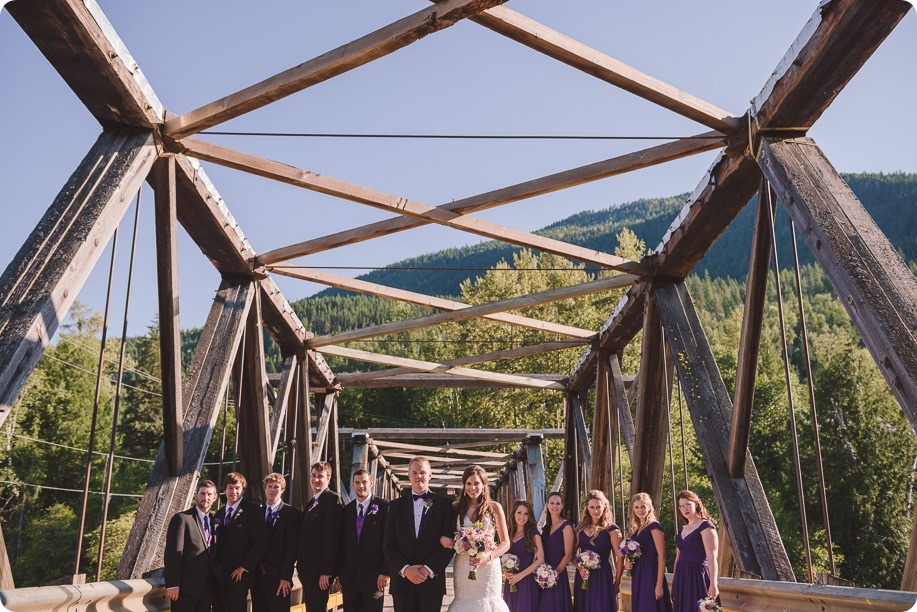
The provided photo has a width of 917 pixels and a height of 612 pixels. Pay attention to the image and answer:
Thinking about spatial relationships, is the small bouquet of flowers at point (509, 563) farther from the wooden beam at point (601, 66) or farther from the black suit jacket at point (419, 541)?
the wooden beam at point (601, 66)

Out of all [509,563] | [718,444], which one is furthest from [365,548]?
[718,444]

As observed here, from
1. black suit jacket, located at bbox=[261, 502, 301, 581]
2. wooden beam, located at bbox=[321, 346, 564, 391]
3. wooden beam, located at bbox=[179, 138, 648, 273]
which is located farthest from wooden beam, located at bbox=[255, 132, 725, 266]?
wooden beam, located at bbox=[321, 346, 564, 391]

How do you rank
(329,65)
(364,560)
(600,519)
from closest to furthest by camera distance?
1. (329,65)
2. (364,560)
3. (600,519)

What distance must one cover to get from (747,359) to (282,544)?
4.02 m

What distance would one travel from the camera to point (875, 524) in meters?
30.8

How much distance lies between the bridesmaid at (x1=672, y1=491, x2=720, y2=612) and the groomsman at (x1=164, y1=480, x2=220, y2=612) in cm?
346

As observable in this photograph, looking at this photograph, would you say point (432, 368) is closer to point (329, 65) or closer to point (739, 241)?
point (329, 65)

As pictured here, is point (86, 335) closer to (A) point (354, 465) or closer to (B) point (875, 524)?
(A) point (354, 465)

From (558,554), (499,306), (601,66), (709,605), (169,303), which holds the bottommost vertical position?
(709,605)

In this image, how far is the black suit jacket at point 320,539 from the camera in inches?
250

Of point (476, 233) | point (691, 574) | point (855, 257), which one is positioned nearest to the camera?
point (855, 257)

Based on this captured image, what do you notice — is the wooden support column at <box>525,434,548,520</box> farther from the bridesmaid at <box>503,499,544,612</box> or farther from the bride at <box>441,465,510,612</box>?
the bride at <box>441,465,510,612</box>

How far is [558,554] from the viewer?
7.04 metres

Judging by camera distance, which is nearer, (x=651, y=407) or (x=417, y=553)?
(x=417, y=553)
